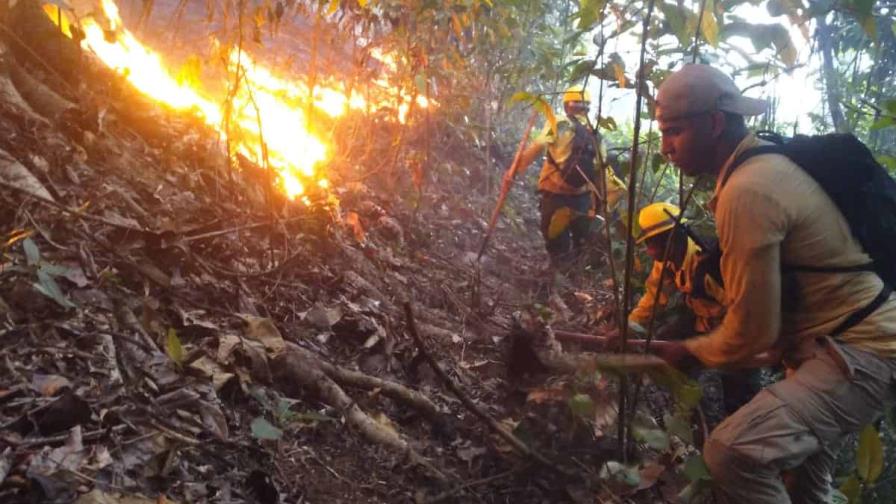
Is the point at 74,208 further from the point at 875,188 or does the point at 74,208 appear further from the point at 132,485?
the point at 875,188

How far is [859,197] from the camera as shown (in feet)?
7.89

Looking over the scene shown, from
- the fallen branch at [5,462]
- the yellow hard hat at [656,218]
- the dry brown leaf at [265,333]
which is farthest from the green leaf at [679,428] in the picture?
the fallen branch at [5,462]

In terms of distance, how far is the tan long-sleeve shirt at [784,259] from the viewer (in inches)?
92.3

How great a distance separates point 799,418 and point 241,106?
13.8 feet

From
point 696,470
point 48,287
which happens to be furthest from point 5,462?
point 696,470

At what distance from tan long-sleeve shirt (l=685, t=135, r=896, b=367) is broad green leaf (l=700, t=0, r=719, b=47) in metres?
0.52

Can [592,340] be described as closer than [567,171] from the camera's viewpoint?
Yes

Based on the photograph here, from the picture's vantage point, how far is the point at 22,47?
4395 millimetres

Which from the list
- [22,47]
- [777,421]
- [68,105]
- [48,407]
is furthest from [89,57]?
[777,421]

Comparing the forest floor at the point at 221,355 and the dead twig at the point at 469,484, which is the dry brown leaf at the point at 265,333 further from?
the dead twig at the point at 469,484

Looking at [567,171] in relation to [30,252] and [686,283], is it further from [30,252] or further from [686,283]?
[30,252]

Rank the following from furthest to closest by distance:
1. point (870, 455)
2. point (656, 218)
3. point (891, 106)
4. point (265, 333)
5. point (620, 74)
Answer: point (656, 218) → point (265, 333) → point (620, 74) → point (891, 106) → point (870, 455)

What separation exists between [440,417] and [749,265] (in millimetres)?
1710

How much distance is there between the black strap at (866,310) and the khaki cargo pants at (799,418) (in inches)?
3.4
